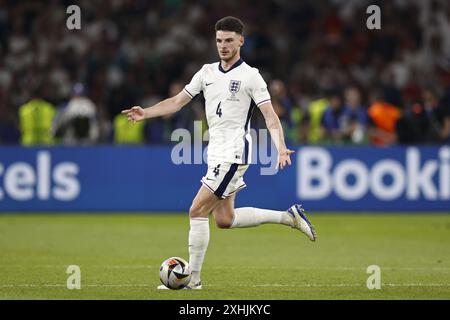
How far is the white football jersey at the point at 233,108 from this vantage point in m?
9.55

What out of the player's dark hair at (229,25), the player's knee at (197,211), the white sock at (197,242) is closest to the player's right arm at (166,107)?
the player's dark hair at (229,25)

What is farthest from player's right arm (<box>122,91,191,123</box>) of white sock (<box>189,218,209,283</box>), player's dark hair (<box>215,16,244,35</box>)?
white sock (<box>189,218,209,283</box>)

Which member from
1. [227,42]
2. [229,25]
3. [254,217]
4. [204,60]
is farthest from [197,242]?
[204,60]

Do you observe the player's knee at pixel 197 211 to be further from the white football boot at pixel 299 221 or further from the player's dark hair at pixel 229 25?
the player's dark hair at pixel 229 25

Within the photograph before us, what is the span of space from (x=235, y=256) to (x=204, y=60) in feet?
37.4

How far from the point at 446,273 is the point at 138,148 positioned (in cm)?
940

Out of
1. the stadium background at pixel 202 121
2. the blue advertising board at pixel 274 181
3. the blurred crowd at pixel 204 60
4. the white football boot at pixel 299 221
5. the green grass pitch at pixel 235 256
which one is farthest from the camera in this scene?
the blurred crowd at pixel 204 60

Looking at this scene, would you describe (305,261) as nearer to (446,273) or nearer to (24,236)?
(446,273)

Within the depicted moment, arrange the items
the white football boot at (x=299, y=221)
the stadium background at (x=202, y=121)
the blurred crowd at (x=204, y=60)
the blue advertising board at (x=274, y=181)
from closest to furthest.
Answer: the white football boot at (x=299, y=221) < the stadium background at (x=202, y=121) < the blue advertising board at (x=274, y=181) < the blurred crowd at (x=204, y=60)

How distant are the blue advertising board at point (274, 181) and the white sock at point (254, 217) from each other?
8620mm

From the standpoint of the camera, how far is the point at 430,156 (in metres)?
19.2

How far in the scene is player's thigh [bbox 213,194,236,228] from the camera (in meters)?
9.80

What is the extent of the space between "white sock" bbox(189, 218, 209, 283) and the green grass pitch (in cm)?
22
